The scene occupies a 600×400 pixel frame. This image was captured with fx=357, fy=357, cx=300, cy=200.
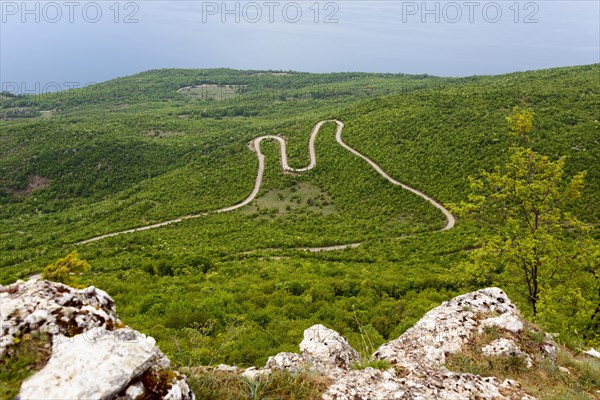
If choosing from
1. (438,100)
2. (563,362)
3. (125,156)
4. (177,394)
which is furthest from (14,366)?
(125,156)

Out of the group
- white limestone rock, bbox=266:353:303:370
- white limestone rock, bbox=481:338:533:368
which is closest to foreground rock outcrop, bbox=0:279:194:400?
white limestone rock, bbox=266:353:303:370

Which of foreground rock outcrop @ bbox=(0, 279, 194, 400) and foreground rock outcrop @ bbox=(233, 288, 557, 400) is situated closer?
foreground rock outcrop @ bbox=(0, 279, 194, 400)

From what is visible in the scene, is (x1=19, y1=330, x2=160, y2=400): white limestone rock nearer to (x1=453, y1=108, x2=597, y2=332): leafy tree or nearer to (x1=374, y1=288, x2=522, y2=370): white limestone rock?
(x1=374, y1=288, x2=522, y2=370): white limestone rock

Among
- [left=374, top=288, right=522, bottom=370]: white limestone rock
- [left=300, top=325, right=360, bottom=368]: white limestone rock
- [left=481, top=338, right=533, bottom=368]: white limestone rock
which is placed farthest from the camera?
[left=300, top=325, right=360, bottom=368]: white limestone rock

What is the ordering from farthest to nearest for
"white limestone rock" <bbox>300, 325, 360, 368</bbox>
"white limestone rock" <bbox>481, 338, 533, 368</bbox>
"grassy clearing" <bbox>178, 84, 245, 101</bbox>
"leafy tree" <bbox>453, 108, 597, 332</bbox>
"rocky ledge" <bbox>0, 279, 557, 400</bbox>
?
"grassy clearing" <bbox>178, 84, 245, 101</bbox>, "leafy tree" <bbox>453, 108, 597, 332</bbox>, "white limestone rock" <bbox>300, 325, 360, 368</bbox>, "white limestone rock" <bbox>481, 338, 533, 368</bbox>, "rocky ledge" <bbox>0, 279, 557, 400</bbox>

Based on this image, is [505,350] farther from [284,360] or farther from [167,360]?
[167,360]

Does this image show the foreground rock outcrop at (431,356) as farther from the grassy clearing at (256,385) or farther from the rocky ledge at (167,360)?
the grassy clearing at (256,385)

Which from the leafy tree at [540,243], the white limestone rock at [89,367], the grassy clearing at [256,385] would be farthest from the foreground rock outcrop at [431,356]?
the leafy tree at [540,243]
